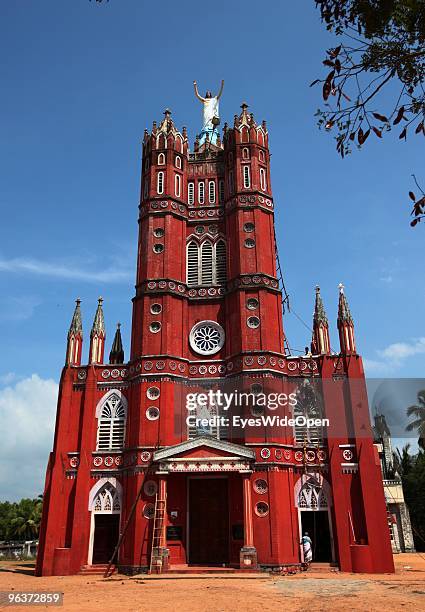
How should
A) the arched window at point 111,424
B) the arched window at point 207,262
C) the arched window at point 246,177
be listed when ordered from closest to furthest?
the arched window at point 111,424
the arched window at point 207,262
the arched window at point 246,177

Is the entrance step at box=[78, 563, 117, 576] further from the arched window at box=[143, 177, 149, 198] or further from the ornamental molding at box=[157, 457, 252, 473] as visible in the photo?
the arched window at box=[143, 177, 149, 198]

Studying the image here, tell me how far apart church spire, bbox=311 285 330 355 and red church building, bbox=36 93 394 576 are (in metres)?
0.07

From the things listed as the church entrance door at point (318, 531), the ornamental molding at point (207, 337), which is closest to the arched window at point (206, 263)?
the ornamental molding at point (207, 337)

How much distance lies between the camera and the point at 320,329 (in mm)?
28734

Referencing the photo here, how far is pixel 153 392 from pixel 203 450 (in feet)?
13.3

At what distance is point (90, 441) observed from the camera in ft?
88.0

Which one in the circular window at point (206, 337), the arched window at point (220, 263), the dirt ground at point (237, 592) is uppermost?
the arched window at point (220, 263)

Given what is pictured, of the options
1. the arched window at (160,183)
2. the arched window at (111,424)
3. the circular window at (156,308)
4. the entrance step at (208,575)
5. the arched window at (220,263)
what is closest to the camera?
the entrance step at (208,575)

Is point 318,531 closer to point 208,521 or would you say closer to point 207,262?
point 208,521

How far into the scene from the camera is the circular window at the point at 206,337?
2878cm

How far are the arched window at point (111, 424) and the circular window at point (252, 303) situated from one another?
8034 mm

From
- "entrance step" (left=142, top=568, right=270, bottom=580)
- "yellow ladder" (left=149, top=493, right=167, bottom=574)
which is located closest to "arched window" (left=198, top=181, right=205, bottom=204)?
"yellow ladder" (left=149, top=493, right=167, bottom=574)

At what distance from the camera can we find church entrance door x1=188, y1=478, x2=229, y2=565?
24.5 metres

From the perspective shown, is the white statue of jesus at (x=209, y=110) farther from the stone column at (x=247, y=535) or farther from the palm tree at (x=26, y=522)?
the palm tree at (x=26, y=522)
